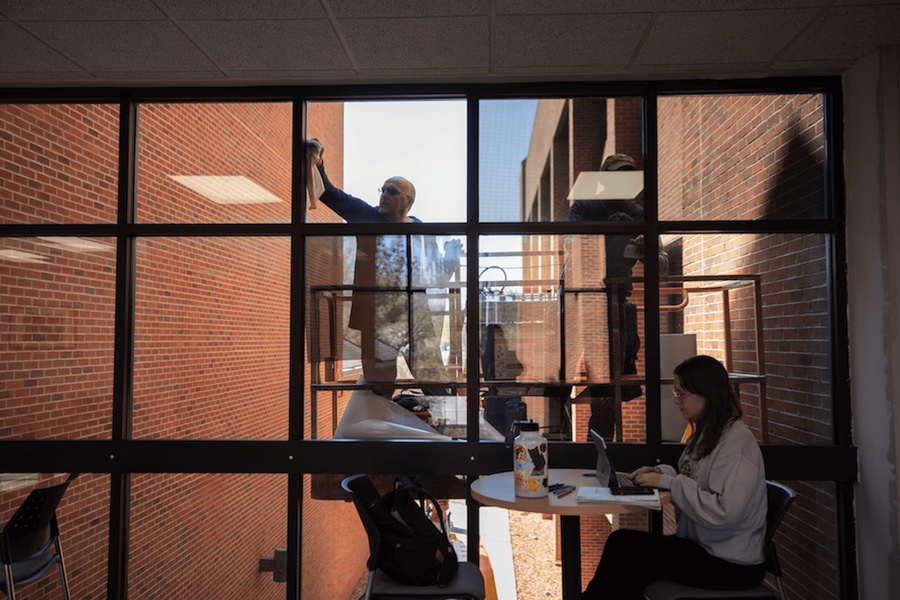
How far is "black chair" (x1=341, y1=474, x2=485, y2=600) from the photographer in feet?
7.95

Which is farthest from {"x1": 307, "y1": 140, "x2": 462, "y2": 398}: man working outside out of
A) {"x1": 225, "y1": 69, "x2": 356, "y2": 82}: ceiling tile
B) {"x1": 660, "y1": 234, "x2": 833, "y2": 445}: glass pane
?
{"x1": 660, "y1": 234, "x2": 833, "y2": 445}: glass pane

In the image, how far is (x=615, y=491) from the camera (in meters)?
2.44

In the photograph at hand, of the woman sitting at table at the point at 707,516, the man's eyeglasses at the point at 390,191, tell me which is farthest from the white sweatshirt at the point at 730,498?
the man's eyeglasses at the point at 390,191

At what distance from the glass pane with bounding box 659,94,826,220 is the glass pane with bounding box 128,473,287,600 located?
2.51 metres

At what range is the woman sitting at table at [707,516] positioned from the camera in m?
2.42

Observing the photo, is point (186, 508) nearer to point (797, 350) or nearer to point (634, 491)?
point (634, 491)

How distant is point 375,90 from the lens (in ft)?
11.0

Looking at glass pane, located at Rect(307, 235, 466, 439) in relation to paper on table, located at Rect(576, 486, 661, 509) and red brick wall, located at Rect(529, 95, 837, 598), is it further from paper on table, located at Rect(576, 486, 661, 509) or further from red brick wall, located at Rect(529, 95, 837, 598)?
paper on table, located at Rect(576, 486, 661, 509)

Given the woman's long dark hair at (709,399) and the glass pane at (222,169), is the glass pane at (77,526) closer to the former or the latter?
the glass pane at (222,169)

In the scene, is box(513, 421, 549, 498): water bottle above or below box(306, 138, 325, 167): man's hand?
below

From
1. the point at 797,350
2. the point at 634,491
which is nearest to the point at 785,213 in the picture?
the point at 797,350

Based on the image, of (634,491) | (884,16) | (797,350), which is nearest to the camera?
(634,491)

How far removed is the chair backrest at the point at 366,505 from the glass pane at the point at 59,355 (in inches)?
59.6

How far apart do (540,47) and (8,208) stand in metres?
A: 2.79
